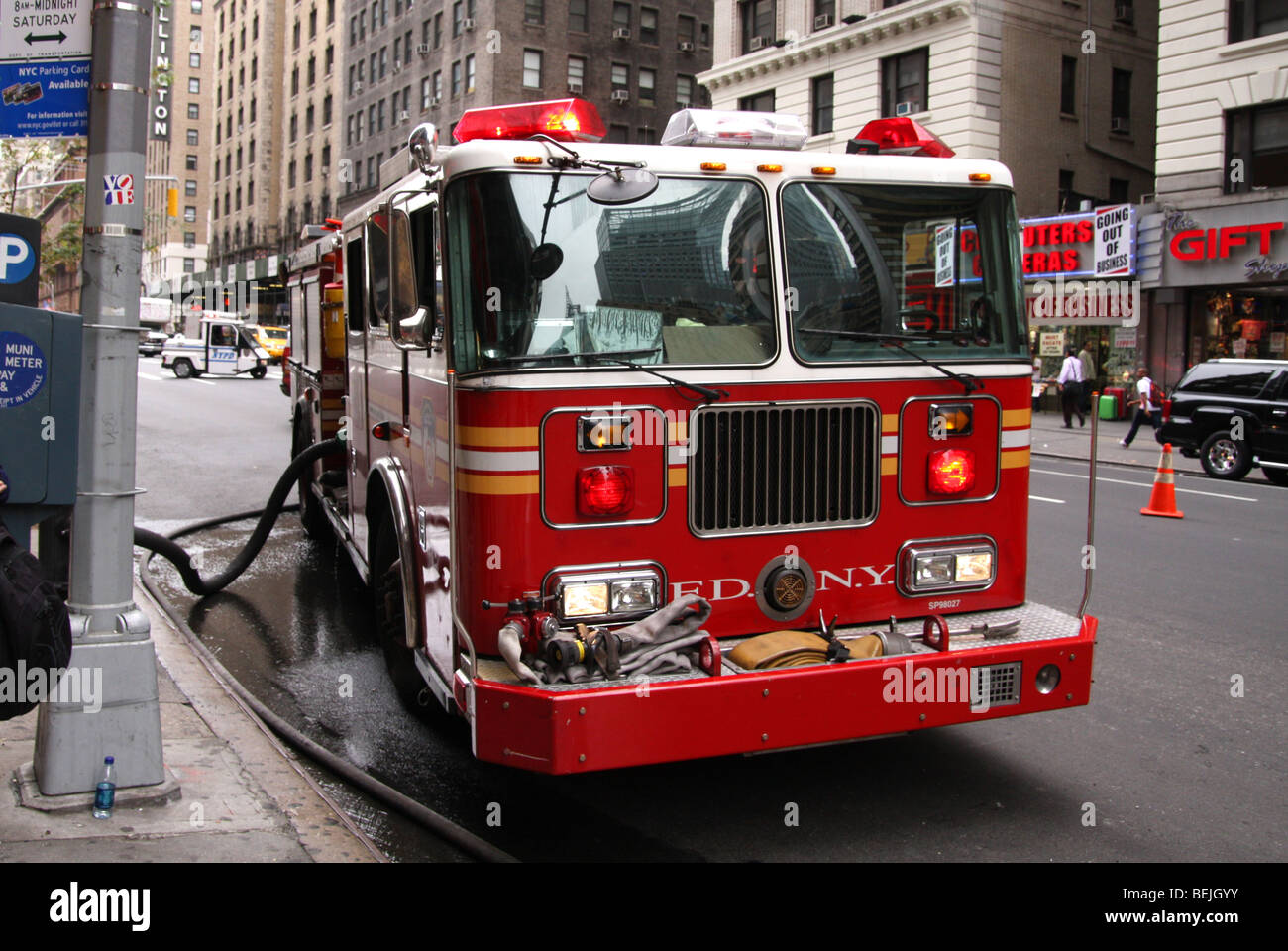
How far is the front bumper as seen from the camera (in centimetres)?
395

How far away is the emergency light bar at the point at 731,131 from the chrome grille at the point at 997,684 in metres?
2.36

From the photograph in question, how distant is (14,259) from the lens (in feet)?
14.1

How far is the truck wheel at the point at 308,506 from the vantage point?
416 inches

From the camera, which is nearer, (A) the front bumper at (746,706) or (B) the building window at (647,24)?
(A) the front bumper at (746,706)

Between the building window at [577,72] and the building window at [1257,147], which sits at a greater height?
the building window at [577,72]

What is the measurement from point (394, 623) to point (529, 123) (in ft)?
8.60

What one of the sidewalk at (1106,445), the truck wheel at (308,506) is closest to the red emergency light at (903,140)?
the truck wheel at (308,506)

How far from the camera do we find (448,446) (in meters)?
4.46

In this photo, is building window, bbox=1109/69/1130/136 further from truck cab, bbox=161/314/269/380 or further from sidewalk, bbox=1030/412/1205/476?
truck cab, bbox=161/314/269/380

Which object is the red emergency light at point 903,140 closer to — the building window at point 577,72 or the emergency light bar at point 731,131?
the emergency light bar at point 731,131

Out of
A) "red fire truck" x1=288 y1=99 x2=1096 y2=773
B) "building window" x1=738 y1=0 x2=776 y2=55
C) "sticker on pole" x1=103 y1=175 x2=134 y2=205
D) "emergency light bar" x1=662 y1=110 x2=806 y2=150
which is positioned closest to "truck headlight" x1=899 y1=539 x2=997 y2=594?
"red fire truck" x1=288 y1=99 x2=1096 y2=773

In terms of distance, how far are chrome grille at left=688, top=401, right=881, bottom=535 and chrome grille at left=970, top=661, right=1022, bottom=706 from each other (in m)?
0.78
